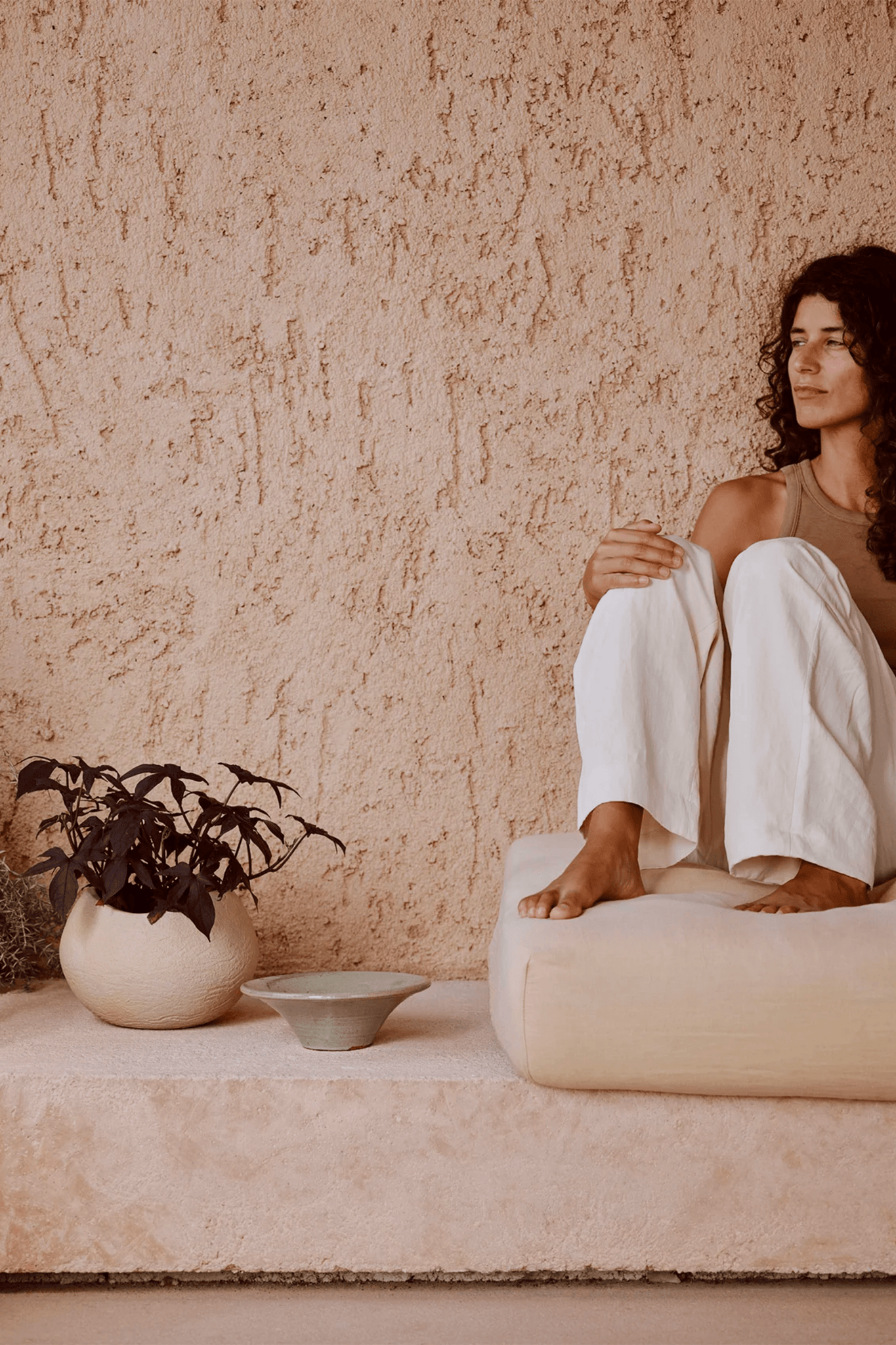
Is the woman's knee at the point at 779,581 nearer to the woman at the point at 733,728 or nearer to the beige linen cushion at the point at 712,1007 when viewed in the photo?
the woman at the point at 733,728

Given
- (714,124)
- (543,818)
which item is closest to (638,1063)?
(543,818)

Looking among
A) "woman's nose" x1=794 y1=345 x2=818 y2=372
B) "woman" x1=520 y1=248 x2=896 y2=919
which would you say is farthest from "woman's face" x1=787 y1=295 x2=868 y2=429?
"woman" x1=520 y1=248 x2=896 y2=919

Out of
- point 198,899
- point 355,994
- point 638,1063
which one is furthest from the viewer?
point 198,899

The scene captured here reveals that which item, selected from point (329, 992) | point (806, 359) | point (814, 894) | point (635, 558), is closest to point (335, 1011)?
point (329, 992)

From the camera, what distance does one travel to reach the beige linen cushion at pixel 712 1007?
3.73 ft

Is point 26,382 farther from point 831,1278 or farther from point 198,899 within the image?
point 831,1278

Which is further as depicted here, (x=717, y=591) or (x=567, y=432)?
(x=567, y=432)

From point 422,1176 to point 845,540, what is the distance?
1116mm

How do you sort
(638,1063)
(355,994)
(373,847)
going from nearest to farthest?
(638,1063), (355,994), (373,847)

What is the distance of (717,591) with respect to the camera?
1.54m

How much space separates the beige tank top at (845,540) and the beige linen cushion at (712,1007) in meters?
0.69

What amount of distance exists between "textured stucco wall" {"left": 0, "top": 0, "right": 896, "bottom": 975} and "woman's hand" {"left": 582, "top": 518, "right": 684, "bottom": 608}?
45cm

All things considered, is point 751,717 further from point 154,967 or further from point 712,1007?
point 154,967

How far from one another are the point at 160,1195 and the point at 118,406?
1.25 m
